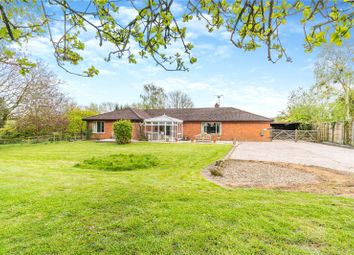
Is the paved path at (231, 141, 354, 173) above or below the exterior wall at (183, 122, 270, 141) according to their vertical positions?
below

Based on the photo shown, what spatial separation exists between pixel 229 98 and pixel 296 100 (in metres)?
10.7

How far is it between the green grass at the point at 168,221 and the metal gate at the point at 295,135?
2375 centimetres

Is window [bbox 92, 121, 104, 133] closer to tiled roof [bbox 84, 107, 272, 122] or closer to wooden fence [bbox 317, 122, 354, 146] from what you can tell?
tiled roof [bbox 84, 107, 272, 122]

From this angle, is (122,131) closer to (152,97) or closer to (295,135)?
(295,135)

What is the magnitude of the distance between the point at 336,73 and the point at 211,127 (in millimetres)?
15037

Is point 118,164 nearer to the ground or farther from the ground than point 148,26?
nearer to the ground

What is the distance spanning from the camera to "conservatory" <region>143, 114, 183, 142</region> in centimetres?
2522

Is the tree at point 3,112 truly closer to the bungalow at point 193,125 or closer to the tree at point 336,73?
the bungalow at point 193,125

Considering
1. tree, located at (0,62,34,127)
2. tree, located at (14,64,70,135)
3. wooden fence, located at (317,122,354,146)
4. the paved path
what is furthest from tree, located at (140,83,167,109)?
the paved path

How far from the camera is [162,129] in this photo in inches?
1115

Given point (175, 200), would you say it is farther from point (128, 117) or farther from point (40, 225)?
point (128, 117)

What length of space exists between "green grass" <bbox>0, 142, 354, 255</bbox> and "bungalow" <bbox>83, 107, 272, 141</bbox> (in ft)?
67.8

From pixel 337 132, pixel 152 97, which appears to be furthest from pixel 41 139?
pixel 337 132

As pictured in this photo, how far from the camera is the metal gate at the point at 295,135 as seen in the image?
25781 millimetres
